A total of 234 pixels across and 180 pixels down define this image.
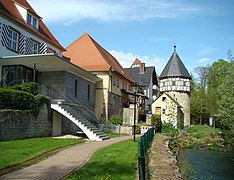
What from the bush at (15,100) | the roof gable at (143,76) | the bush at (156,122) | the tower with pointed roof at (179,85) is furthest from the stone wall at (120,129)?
the roof gable at (143,76)

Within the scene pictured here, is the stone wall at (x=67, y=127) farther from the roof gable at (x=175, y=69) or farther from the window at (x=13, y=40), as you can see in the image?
the roof gable at (x=175, y=69)

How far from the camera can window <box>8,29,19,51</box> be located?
19.7m

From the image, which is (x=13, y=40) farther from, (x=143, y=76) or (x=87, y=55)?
(x=143, y=76)

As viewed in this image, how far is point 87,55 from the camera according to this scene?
32094 mm

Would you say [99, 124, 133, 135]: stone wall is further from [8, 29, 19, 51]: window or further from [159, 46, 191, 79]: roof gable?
[159, 46, 191, 79]: roof gable

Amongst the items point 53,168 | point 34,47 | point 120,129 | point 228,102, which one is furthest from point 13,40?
point 228,102

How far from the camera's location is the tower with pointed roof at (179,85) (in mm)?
41719

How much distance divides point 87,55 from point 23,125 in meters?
18.8

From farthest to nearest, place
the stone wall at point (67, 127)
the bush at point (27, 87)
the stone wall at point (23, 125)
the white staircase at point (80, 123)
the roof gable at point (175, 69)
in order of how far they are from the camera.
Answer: the roof gable at point (175, 69), the stone wall at point (67, 127), the white staircase at point (80, 123), the bush at point (27, 87), the stone wall at point (23, 125)

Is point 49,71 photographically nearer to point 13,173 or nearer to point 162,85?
point 13,173

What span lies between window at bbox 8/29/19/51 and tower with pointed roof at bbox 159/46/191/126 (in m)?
27.9

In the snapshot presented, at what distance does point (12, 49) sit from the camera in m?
20.0

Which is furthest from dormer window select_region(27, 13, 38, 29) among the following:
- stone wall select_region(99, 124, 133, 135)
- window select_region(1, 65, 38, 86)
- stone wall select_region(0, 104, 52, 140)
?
stone wall select_region(99, 124, 133, 135)

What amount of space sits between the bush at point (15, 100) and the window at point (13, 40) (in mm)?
6591
